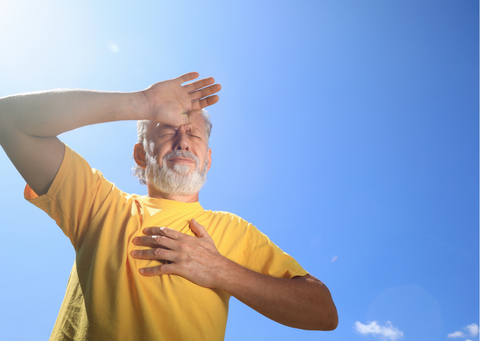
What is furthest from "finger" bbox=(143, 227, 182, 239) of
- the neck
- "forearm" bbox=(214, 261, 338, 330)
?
the neck

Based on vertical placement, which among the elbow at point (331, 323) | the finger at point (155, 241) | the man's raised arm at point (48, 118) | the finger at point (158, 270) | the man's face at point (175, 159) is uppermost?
the man's face at point (175, 159)

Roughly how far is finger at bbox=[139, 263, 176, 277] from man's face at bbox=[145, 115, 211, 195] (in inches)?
32.8

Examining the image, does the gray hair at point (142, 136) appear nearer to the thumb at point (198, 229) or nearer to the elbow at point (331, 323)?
the thumb at point (198, 229)

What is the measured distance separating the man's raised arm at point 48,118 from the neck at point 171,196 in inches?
28.5

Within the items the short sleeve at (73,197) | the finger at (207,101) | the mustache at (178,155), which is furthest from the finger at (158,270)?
the finger at (207,101)

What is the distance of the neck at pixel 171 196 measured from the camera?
2.57 meters

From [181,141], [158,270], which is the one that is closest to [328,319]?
[158,270]

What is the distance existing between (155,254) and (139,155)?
1365mm

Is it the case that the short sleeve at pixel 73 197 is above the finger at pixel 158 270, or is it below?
above

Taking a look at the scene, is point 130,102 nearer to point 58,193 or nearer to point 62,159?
point 62,159

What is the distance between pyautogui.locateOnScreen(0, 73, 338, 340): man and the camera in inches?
69.1

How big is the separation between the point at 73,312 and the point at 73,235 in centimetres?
53

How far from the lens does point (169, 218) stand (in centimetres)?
222

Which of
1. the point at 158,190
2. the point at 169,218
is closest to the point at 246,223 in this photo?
the point at 169,218
